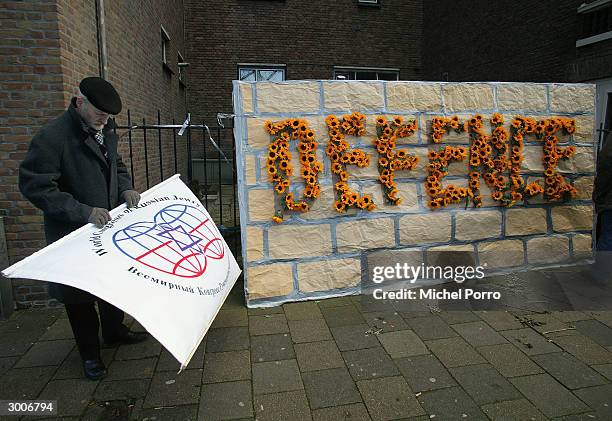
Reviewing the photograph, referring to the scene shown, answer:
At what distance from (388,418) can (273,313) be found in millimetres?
1462

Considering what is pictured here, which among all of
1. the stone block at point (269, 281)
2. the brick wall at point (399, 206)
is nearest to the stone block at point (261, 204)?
the brick wall at point (399, 206)

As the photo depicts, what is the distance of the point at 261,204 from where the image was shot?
3.39 meters

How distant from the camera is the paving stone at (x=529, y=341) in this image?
2.80 metres

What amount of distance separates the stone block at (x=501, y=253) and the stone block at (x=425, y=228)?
45cm

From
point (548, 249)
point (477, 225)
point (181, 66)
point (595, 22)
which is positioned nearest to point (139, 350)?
point (477, 225)

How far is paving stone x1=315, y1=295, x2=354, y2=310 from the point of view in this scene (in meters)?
3.55

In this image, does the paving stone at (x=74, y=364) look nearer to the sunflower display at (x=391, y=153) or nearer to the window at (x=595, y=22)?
the sunflower display at (x=391, y=153)

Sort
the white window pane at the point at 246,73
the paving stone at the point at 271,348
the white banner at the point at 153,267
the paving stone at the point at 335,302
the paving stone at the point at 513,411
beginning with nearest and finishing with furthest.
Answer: the white banner at the point at 153,267 < the paving stone at the point at 513,411 < the paving stone at the point at 271,348 < the paving stone at the point at 335,302 < the white window pane at the point at 246,73

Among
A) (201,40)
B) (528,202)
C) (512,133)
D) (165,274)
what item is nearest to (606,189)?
Answer: (528,202)

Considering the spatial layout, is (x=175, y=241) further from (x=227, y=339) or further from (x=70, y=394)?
(x=70, y=394)

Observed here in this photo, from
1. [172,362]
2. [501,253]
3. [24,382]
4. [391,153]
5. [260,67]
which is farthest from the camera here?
[260,67]

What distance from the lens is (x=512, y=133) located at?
395 centimetres

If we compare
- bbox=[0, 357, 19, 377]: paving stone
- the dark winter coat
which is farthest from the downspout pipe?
bbox=[0, 357, 19, 377]: paving stone

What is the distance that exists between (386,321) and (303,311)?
0.70 metres
